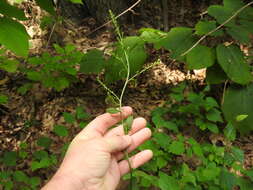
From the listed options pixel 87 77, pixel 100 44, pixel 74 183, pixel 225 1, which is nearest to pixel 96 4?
pixel 100 44

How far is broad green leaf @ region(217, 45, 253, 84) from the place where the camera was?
156 cm

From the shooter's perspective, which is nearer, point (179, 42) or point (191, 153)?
point (179, 42)

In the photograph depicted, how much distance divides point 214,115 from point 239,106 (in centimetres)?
61

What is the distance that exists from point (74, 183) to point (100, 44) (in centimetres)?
221

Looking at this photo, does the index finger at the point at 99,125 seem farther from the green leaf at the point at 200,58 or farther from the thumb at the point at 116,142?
the green leaf at the point at 200,58

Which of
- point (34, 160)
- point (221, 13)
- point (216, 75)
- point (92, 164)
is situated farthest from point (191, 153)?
point (34, 160)

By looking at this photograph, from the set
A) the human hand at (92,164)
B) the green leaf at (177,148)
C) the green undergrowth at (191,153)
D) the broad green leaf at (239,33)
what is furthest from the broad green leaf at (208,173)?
the broad green leaf at (239,33)

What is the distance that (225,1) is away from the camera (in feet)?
5.82

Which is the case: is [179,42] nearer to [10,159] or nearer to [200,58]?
[200,58]

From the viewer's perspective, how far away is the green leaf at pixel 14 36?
0.95 meters

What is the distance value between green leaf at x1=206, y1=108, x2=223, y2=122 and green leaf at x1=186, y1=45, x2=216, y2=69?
35.0 inches

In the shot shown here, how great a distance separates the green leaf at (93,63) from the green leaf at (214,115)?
1018mm

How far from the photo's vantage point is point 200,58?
5.20 feet

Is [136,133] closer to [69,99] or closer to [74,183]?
[74,183]
